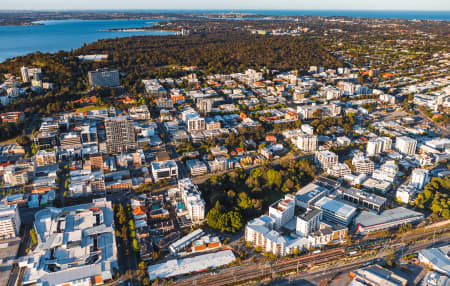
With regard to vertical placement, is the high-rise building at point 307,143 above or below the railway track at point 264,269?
above

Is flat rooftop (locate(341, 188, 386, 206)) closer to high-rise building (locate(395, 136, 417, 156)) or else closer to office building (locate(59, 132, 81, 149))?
high-rise building (locate(395, 136, 417, 156))

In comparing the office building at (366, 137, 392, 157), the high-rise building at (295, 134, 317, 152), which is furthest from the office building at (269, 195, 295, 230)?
the office building at (366, 137, 392, 157)

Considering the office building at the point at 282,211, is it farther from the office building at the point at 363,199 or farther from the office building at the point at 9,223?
the office building at the point at 9,223

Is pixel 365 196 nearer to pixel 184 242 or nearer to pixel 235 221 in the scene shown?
pixel 235 221

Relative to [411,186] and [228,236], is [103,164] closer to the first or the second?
[228,236]

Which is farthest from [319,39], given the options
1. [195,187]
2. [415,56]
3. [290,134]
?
[195,187]

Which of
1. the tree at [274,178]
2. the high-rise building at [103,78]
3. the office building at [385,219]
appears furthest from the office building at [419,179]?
the high-rise building at [103,78]

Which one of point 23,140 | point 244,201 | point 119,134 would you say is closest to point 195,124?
point 119,134
